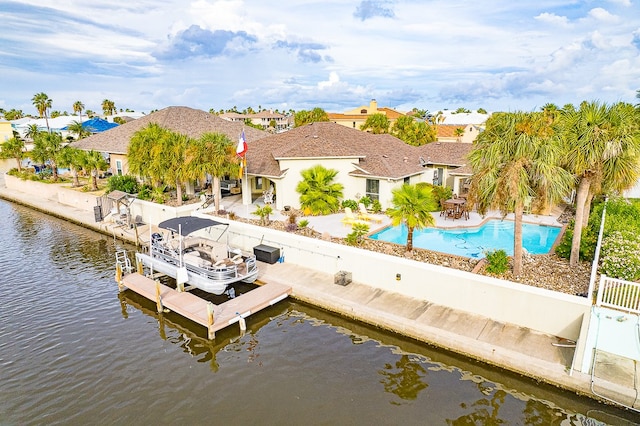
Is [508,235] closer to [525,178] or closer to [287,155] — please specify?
[525,178]

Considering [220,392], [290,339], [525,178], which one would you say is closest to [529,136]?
[525,178]

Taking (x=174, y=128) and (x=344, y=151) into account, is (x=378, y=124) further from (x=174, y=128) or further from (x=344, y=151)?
(x=174, y=128)

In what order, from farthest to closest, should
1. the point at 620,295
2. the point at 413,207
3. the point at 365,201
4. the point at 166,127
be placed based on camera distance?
the point at 166,127, the point at 365,201, the point at 413,207, the point at 620,295

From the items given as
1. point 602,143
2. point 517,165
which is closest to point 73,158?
point 517,165

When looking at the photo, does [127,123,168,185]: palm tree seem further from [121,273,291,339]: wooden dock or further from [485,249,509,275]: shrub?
[485,249,509,275]: shrub

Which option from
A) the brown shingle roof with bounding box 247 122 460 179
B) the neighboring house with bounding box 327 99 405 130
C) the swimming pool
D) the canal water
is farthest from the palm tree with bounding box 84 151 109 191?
the neighboring house with bounding box 327 99 405 130

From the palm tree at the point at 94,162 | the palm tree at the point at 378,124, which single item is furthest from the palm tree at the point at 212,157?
the palm tree at the point at 378,124

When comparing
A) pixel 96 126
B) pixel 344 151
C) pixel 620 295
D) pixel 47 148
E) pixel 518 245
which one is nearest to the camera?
pixel 620 295
